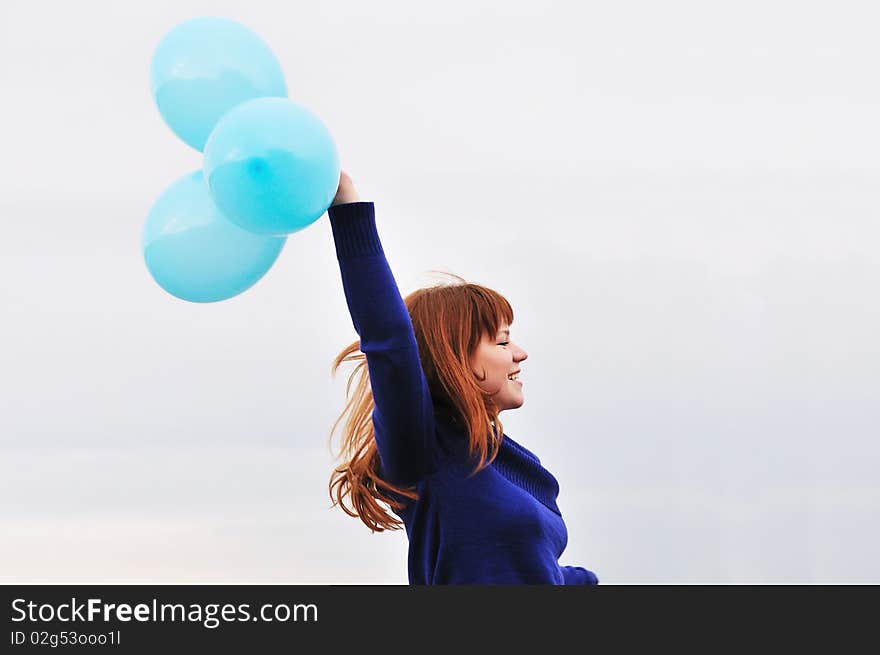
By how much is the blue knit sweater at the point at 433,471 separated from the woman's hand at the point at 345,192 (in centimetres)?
3

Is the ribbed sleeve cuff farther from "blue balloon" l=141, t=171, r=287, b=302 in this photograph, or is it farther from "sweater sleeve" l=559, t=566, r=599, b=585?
"sweater sleeve" l=559, t=566, r=599, b=585

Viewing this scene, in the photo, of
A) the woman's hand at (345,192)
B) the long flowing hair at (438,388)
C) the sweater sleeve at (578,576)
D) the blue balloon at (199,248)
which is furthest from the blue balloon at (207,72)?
the sweater sleeve at (578,576)

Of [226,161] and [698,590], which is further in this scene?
[698,590]

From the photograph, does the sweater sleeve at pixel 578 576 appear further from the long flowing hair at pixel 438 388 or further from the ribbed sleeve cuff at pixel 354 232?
the ribbed sleeve cuff at pixel 354 232

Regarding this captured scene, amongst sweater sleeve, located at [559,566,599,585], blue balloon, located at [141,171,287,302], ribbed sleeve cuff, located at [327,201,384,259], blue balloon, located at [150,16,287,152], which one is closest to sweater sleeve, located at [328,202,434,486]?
ribbed sleeve cuff, located at [327,201,384,259]

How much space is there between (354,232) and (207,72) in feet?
1.51

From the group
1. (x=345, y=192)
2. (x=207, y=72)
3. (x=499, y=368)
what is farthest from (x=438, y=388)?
(x=207, y=72)

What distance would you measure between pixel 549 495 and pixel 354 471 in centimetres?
45

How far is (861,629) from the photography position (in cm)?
266

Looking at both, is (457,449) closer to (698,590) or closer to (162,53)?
(698,590)

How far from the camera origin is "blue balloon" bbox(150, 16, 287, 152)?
7.34ft

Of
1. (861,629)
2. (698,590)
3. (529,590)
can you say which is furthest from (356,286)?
(861,629)

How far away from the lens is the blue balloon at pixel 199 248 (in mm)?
2207

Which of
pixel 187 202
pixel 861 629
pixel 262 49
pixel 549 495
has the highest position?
pixel 262 49
